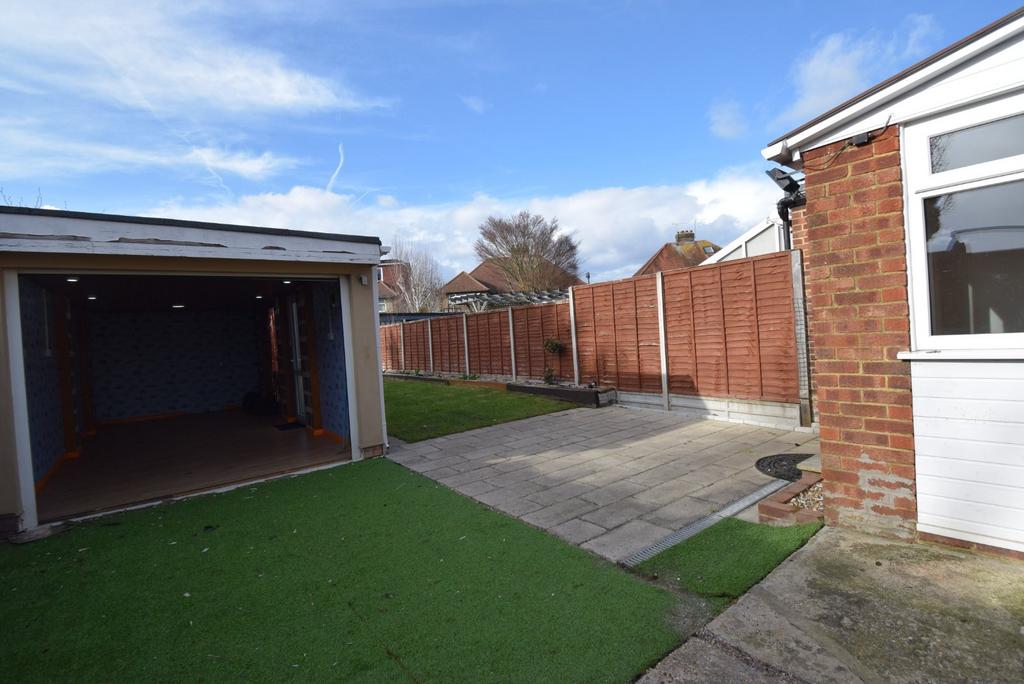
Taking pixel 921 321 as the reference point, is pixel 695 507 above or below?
below

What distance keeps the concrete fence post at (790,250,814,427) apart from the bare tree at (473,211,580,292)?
24.3 metres

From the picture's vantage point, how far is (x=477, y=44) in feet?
24.8

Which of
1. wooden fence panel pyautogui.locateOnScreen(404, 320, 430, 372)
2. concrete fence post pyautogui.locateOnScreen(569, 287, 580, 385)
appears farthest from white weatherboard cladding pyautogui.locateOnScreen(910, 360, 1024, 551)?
wooden fence panel pyautogui.locateOnScreen(404, 320, 430, 372)

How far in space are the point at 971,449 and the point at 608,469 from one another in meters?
3.07

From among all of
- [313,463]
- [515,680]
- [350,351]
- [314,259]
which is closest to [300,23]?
[314,259]

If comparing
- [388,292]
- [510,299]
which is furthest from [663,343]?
[388,292]

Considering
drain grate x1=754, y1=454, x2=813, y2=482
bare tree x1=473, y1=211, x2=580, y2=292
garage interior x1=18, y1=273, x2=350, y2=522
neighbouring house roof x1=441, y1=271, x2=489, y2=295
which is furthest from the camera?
neighbouring house roof x1=441, y1=271, x2=489, y2=295

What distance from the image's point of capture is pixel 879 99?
3.00m

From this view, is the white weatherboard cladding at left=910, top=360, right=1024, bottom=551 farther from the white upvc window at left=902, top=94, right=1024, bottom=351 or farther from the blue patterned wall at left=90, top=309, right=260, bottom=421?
the blue patterned wall at left=90, top=309, right=260, bottom=421

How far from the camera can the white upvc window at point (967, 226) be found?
106 inches

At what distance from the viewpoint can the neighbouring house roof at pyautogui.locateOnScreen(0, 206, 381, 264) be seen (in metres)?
4.41

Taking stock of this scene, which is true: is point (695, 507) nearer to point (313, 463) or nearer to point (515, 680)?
point (515, 680)

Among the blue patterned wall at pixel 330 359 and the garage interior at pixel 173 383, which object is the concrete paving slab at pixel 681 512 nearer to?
the garage interior at pixel 173 383

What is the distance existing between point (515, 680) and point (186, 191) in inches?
567
